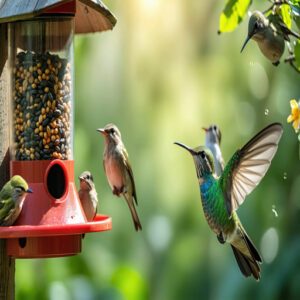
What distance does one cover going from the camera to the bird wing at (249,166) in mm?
5168

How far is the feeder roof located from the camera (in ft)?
16.6

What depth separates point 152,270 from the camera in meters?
11.1

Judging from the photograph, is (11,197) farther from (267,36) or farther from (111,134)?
(267,36)

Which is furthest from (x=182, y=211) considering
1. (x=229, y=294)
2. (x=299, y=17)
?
(x=299, y=17)

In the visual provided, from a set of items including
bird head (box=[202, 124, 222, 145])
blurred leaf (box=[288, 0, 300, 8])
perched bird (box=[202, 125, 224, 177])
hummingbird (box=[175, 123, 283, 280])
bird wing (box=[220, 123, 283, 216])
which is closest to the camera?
blurred leaf (box=[288, 0, 300, 8])

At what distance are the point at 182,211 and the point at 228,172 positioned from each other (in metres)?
5.76

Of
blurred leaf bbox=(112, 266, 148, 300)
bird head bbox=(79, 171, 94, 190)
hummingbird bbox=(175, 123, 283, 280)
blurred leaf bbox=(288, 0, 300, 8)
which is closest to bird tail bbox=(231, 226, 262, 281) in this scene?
hummingbird bbox=(175, 123, 283, 280)

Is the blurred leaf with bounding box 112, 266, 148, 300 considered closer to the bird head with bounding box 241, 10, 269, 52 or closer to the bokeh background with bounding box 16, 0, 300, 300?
the bokeh background with bounding box 16, 0, 300, 300

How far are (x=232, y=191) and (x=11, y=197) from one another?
1162 mm

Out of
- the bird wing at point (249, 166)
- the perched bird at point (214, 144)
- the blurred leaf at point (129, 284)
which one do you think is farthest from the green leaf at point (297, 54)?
the blurred leaf at point (129, 284)

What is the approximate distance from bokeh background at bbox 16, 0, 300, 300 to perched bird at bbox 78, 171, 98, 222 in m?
3.48

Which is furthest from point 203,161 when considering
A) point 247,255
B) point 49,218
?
point 49,218

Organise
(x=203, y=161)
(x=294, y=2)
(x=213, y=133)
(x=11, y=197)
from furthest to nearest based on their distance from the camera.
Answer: (x=213, y=133)
(x=203, y=161)
(x=11, y=197)
(x=294, y=2)

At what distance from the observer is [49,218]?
518 centimetres
